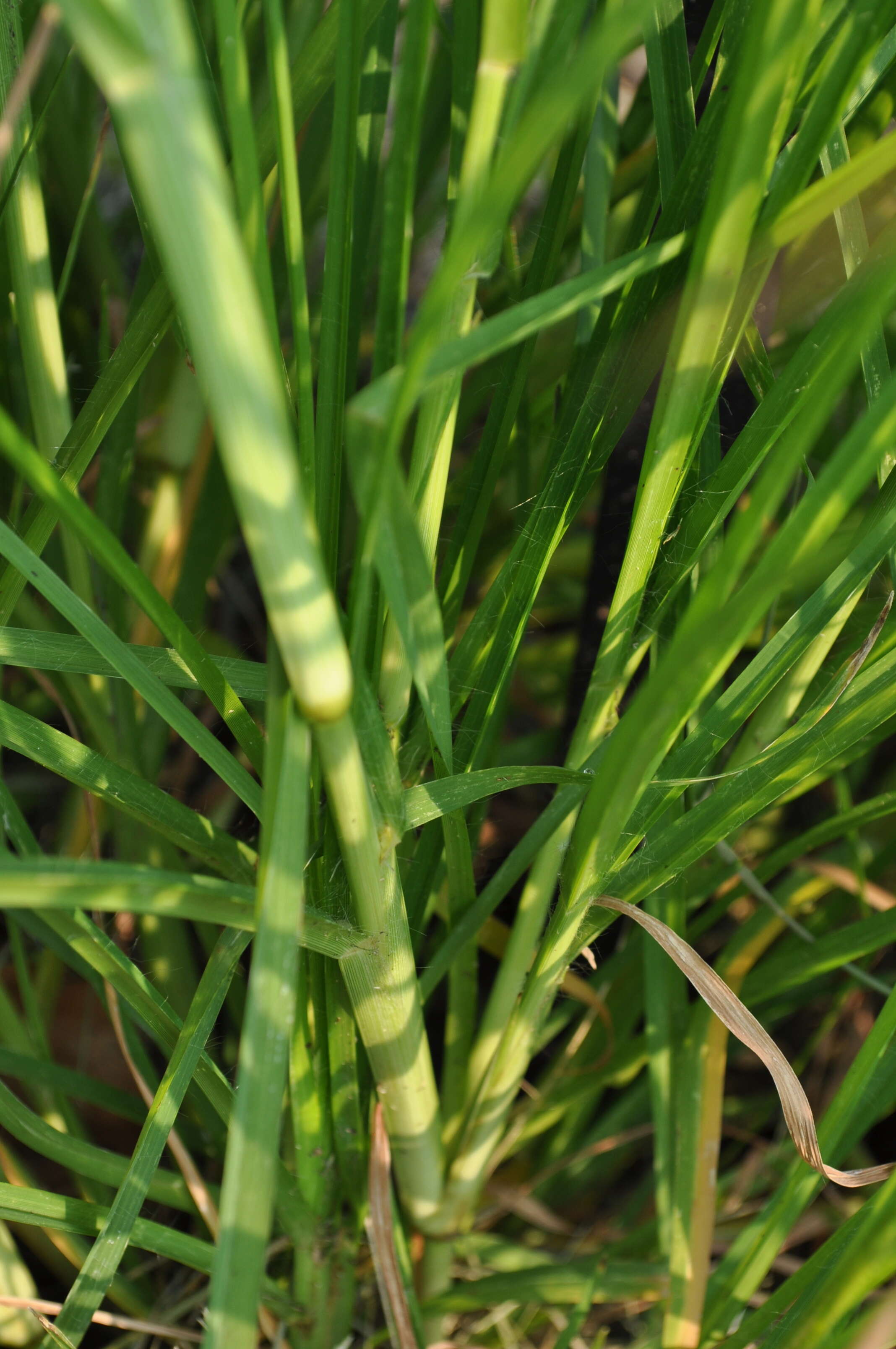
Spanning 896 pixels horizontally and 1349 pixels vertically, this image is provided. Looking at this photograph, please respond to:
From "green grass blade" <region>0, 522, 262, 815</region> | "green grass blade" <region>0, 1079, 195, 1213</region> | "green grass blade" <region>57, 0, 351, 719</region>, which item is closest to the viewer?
"green grass blade" <region>57, 0, 351, 719</region>

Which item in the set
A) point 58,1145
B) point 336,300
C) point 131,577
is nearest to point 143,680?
point 131,577

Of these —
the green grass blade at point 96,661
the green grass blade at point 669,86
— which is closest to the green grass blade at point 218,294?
the green grass blade at point 96,661

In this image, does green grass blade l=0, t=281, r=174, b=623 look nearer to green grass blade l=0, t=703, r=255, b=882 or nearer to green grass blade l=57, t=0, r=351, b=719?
green grass blade l=0, t=703, r=255, b=882

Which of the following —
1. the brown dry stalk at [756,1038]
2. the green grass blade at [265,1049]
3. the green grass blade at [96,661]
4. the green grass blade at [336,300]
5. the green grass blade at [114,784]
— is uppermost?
the green grass blade at [336,300]

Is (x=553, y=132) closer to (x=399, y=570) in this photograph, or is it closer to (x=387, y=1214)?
(x=399, y=570)

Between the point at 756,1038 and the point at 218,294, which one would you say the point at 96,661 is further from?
the point at 756,1038

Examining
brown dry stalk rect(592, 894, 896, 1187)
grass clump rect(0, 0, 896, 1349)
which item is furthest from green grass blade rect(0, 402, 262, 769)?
brown dry stalk rect(592, 894, 896, 1187)

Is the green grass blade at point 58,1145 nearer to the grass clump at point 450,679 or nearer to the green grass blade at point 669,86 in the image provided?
the grass clump at point 450,679
